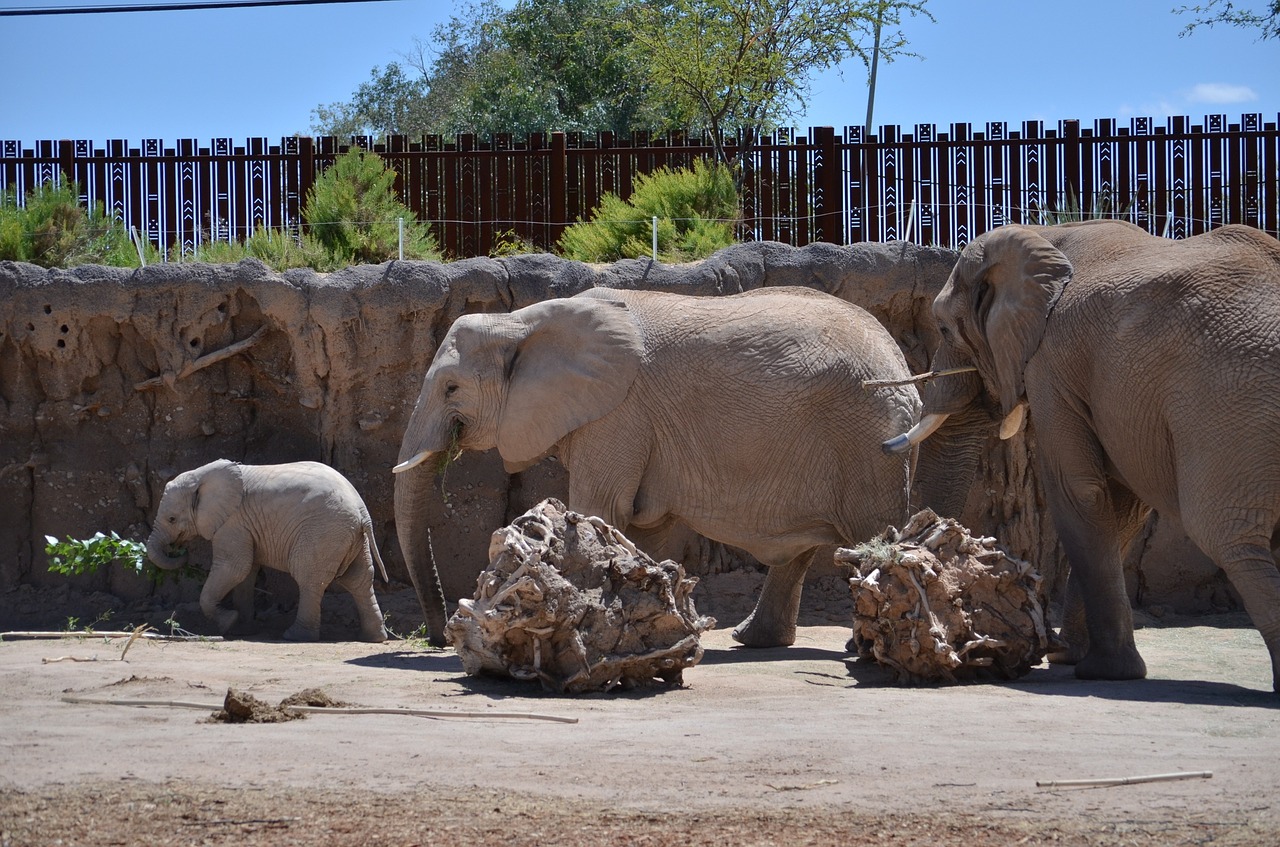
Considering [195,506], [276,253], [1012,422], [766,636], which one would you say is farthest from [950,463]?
[276,253]

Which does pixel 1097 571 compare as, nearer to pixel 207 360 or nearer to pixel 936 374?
pixel 936 374

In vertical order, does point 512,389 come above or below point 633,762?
above

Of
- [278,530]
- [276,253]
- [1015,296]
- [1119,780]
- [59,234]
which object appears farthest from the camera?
[59,234]

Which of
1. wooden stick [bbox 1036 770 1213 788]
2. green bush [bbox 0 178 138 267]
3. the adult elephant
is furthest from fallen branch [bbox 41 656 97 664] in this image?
green bush [bbox 0 178 138 267]

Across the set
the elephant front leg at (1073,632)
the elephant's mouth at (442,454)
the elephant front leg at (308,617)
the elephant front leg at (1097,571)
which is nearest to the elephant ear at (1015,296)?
the elephant front leg at (1097,571)

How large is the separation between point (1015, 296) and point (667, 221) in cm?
612

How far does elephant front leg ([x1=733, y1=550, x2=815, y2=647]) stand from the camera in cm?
1005

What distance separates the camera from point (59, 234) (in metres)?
14.4

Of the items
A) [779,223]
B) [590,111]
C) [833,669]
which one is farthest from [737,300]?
[590,111]

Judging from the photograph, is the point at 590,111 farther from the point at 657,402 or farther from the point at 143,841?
the point at 143,841

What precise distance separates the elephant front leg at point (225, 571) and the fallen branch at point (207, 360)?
1.84 meters

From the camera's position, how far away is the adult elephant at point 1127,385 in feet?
23.2

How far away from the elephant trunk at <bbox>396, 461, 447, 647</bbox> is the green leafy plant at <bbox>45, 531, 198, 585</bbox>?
250cm

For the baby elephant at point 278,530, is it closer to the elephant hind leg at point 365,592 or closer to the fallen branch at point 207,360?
the elephant hind leg at point 365,592
